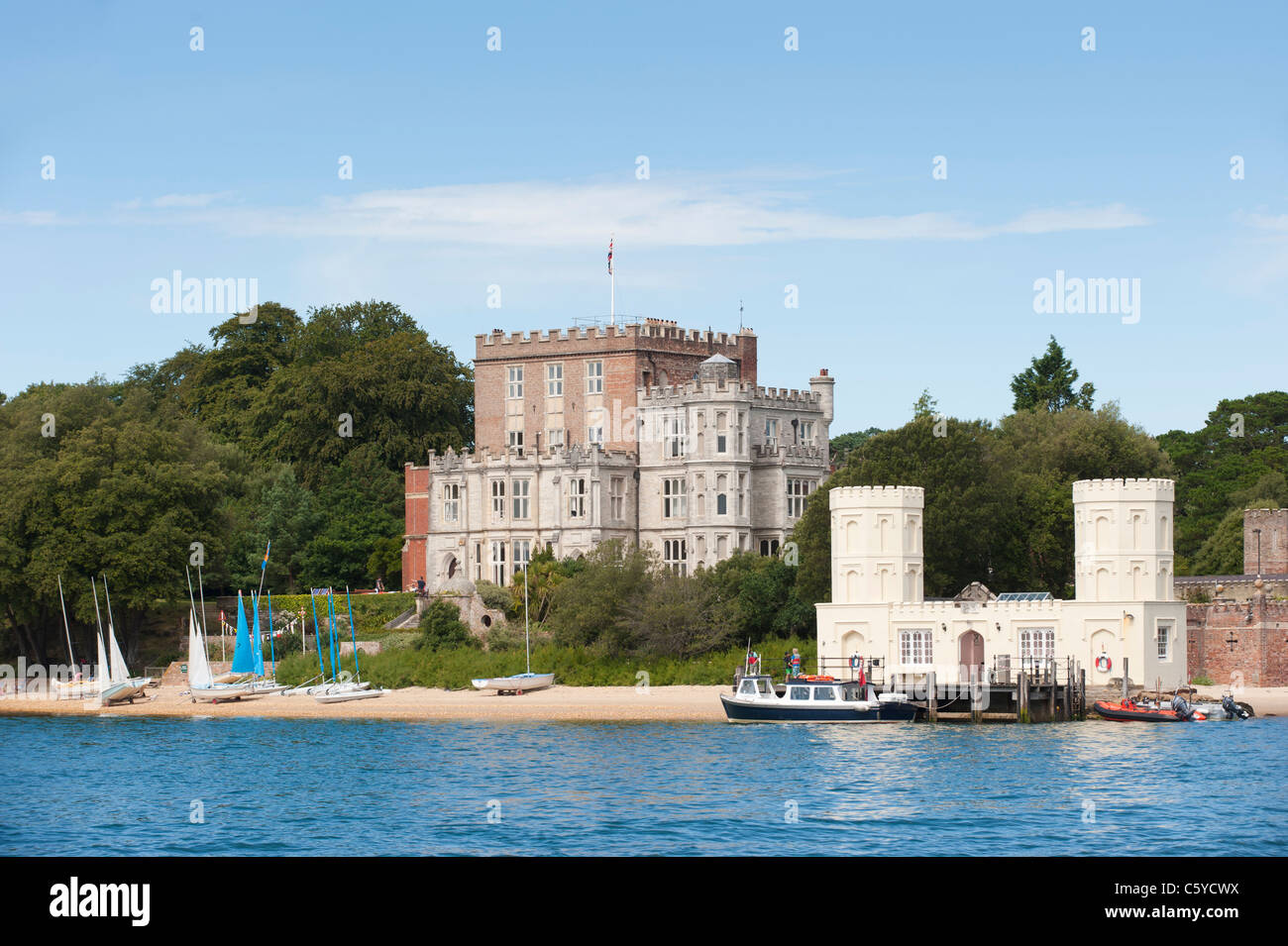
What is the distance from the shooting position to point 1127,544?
56.5 metres

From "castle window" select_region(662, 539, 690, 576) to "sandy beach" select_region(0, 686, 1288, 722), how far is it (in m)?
11.2

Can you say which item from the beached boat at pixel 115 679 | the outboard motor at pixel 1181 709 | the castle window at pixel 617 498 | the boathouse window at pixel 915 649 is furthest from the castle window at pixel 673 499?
the outboard motor at pixel 1181 709

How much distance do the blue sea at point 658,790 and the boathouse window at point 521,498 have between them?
18435 mm

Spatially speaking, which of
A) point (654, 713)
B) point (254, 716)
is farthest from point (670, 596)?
point (254, 716)

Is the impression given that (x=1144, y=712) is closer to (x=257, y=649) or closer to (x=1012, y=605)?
(x=1012, y=605)

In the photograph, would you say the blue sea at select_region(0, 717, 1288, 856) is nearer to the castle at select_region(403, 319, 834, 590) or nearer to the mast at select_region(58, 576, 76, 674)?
the mast at select_region(58, 576, 76, 674)

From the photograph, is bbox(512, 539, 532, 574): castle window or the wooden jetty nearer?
the wooden jetty

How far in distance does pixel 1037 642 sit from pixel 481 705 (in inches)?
780

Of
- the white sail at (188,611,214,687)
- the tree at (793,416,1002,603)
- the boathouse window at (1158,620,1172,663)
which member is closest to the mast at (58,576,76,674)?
the white sail at (188,611,214,687)

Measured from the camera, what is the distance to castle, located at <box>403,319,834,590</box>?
238 ft

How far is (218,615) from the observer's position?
75.3 m

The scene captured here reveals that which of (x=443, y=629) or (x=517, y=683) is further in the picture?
(x=443, y=629)

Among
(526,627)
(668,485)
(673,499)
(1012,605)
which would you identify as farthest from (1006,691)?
(668,485)
